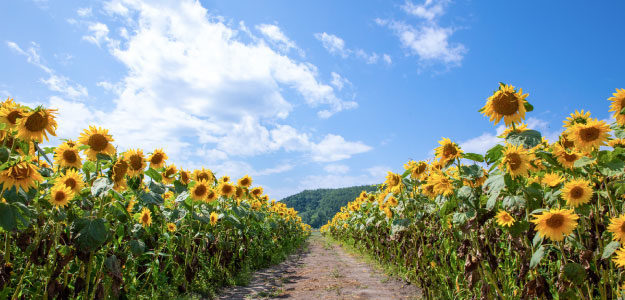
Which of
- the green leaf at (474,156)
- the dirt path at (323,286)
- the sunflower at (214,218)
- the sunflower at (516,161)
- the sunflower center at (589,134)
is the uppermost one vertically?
the sunflower center at (589,134)

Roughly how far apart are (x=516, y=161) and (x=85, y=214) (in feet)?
12.6

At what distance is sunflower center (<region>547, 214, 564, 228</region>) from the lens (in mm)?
2492

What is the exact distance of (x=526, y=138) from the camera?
2346 mm

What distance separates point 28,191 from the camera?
259 centimetres

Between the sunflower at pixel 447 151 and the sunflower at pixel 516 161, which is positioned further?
the sunflower at pixel 447 151

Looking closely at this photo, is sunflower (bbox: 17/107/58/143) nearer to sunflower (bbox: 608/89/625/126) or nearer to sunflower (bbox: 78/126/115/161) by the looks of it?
sunflower (bbox: 78/126/115/161)

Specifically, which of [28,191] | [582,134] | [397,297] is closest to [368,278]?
[397,297]

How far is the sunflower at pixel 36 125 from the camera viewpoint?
103 inches

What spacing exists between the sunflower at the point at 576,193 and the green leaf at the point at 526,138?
22.9 inches

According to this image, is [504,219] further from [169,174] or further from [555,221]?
[169,174]

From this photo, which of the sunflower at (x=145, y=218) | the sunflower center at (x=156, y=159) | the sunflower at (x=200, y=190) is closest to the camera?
the sunflower at (x=145, y=218)

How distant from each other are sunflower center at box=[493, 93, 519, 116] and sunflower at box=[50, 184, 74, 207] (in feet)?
12.0

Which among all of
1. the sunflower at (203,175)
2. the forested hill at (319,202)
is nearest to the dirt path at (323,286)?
the sunflower at (203,175)

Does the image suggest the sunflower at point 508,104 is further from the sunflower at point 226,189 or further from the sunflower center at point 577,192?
the sunflower at point 226,189
